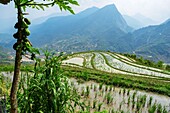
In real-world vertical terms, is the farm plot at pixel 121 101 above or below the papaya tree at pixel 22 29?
below

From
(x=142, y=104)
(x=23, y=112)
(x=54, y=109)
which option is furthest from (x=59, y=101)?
(x=142, y=104)

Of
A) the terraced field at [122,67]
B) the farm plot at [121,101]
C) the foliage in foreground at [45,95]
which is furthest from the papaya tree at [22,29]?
the terraced field at [122,67]

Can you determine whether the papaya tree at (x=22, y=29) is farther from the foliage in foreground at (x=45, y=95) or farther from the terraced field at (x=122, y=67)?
the terraced field at (x=122, y=67)

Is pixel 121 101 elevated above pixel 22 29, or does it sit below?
below

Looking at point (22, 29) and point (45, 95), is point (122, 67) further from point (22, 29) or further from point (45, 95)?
point (22, 29)

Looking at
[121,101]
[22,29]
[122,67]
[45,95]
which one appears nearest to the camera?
[22,29]

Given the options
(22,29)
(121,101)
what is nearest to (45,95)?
(22,29)

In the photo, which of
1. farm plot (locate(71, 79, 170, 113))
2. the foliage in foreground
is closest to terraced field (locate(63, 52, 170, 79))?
farm plot (locate(71, 79, 170, 113))

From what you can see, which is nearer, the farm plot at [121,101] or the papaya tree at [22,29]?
the papaya tree at [22,29]

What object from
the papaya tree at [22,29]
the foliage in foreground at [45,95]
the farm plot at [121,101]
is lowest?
the farm plot at [121,101]

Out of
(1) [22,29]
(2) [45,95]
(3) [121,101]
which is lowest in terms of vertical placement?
(3) [121,101]

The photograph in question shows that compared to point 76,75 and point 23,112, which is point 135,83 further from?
point 23,112

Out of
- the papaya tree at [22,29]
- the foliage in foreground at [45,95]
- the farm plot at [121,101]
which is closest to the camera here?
Result: the papaya tree at [22,29]

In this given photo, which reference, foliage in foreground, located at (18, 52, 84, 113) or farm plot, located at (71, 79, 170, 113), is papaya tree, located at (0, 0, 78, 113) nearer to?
foliage in foreground, located at (18, 52, 84, 113)
